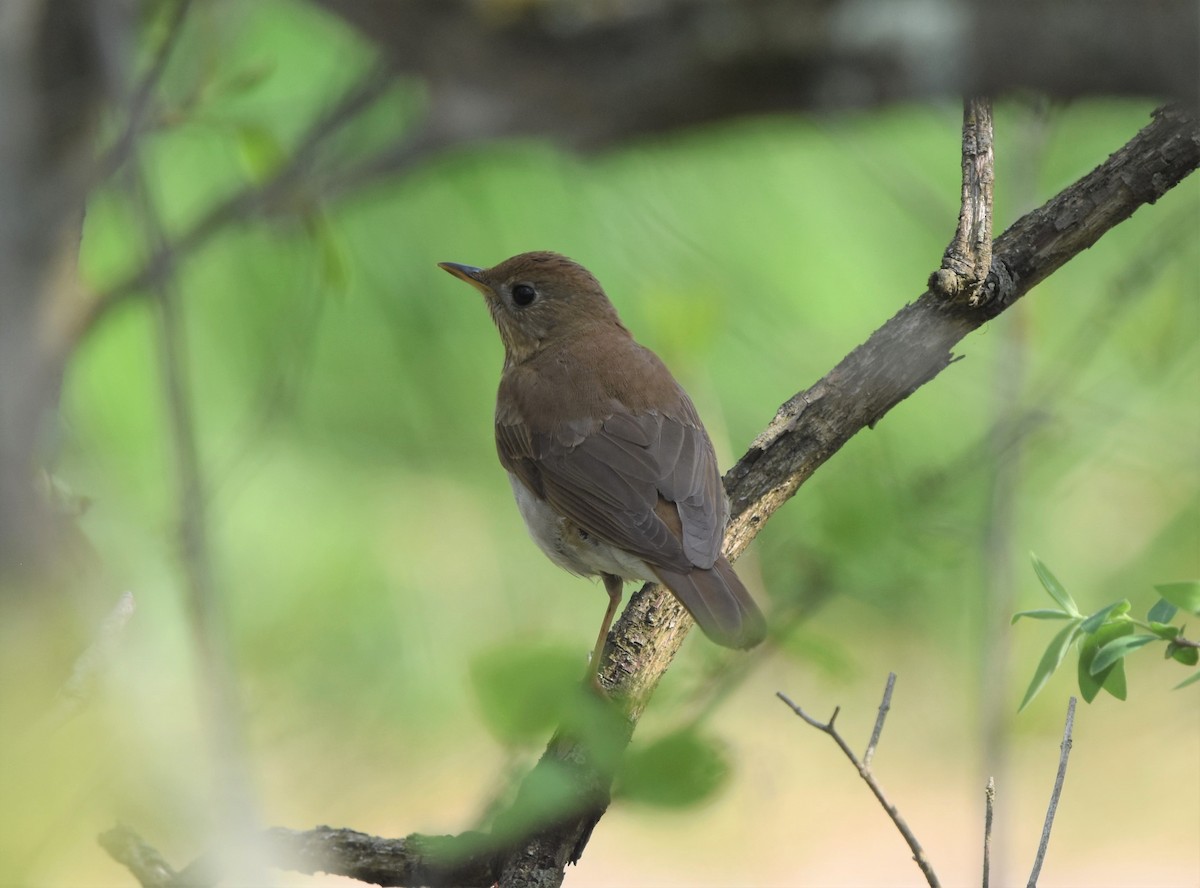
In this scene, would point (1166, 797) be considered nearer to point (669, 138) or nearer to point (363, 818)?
point (363, 818)

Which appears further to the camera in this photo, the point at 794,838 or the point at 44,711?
the point at 794,838

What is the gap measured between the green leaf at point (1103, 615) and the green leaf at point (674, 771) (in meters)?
0.95

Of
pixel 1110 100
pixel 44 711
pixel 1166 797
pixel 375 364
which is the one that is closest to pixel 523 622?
pixel 375 364

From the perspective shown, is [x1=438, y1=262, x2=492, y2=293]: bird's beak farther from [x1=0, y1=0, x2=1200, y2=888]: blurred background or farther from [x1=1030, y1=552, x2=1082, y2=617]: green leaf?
[x1=1030, y1=552, x2=1082, y2=617]: green leaf

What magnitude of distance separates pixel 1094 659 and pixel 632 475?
6.13 feet

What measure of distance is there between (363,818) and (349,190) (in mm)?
3487

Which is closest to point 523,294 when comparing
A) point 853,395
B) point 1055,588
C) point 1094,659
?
point 853,395

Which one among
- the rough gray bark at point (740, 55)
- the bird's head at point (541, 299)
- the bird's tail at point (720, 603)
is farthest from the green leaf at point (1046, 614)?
the bird's head at point (541, 299)

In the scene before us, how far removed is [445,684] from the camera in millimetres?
5910

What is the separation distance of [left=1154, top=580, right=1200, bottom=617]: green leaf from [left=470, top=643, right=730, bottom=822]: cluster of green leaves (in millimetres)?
952

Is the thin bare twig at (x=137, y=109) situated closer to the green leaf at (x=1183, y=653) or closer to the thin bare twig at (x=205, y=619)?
the thin bare twig at (x=205, y=619)

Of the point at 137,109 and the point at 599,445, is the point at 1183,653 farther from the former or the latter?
the point at 599,445

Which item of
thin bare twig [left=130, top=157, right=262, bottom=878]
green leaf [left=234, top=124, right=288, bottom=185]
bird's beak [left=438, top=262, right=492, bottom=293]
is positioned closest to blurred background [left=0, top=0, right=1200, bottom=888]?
green leaf [left=234, top=124, right=288, bottom=185]

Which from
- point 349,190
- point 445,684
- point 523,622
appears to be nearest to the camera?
point 349,190
